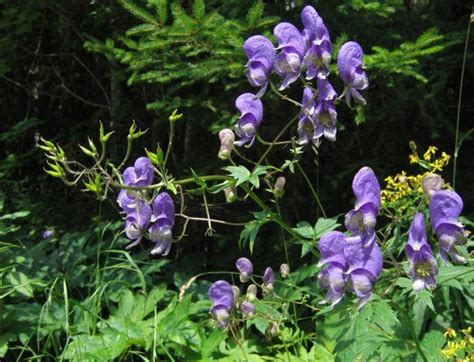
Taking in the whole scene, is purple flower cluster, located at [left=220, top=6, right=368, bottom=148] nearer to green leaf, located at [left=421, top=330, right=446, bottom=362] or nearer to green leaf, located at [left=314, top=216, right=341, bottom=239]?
green leaf, located at [left=314, top=216, right=341, bottom=239]

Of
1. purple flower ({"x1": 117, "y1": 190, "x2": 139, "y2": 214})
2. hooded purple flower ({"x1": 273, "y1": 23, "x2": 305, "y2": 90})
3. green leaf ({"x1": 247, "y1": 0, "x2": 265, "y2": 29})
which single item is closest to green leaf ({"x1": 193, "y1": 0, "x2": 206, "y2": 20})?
green leaf ({"x1": 247, "y1": 0, "x2": 265, "y2": 29})

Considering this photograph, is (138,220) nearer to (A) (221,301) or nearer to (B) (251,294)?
(A) (221,301)

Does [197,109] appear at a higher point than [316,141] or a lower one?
lower

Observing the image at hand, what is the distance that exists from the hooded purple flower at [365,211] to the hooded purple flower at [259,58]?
0.46 m

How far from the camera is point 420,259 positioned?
1.45 meters

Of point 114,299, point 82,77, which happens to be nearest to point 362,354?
point 114,299

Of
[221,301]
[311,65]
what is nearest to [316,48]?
[311,65]

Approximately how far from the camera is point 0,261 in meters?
3.57

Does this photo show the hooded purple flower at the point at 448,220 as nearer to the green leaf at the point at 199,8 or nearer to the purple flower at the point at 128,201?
the purple flower at the point at 128,201

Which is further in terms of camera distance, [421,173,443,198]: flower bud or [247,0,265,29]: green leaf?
[247,0,265,29]: green leaf

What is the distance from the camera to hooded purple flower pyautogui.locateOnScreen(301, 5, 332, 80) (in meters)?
1.78

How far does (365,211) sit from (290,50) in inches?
20.9

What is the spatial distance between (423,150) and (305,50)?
2.32 m

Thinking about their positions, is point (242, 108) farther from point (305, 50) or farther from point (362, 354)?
point (362, 354)
